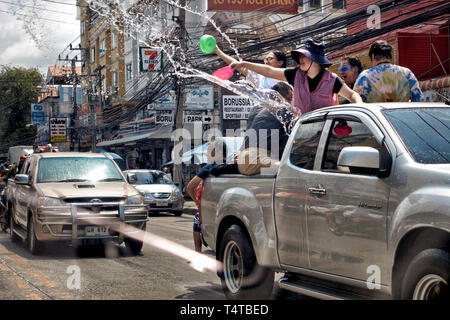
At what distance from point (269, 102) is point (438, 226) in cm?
351

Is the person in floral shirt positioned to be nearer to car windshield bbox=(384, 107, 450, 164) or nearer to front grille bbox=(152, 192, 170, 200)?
car windshield bbox=(384, 107, 450, 164)

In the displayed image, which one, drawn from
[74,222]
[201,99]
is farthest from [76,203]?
[201,99]

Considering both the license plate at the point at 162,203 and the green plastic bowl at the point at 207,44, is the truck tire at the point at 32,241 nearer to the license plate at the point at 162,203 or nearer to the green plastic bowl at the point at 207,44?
the green plastic bowl at the point at 207,44

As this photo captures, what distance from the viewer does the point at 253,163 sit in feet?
19.8

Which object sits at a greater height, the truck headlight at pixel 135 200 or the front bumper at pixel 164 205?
the truck headlight at pixel 135 200

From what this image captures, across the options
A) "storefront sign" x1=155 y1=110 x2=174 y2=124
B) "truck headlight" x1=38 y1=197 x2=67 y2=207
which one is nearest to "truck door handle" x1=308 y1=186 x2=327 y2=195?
"truck headlight" x1=38 y1=197 x2=67 y2=207

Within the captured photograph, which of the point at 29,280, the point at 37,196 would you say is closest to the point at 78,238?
the point at 37,196

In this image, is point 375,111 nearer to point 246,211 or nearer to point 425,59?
point 246,211

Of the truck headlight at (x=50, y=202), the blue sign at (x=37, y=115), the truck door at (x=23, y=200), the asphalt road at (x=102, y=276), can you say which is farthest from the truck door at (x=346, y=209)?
the blue sign at (x=37, y=115)

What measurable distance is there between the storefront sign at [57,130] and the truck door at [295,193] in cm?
4846

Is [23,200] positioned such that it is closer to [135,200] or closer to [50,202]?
[50,202]

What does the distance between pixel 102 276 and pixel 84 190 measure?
8.86 feet

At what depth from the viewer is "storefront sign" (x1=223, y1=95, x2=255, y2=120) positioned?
86.6 ft

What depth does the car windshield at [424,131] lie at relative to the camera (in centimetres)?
440
